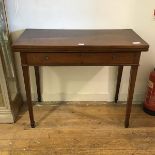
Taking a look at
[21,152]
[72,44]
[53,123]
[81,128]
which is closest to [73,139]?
[81,128]

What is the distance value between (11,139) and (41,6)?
1.12m

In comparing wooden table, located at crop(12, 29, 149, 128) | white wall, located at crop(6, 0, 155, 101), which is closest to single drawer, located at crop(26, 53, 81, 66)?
wooden table, located at crop(12, 29, 149, 128)

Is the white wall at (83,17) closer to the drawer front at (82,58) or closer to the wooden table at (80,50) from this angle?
the wooden table at (80,50)

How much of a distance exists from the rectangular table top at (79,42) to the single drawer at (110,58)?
1.9 inches

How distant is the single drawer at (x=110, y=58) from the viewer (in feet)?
4.75

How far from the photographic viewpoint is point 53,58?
4.79ft

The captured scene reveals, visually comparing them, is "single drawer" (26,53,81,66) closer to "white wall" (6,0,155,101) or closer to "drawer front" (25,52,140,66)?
"drawer front" (25,52,140,66)

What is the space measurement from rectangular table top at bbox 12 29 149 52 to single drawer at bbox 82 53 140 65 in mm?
48

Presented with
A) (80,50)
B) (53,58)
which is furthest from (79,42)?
(53,58)

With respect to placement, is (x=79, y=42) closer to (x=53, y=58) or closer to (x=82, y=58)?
(x=82, y=58)

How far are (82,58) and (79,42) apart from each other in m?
0.11

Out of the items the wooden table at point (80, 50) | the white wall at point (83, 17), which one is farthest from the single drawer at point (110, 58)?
the white wall at point (83, 17)

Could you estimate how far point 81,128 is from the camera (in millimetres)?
1773

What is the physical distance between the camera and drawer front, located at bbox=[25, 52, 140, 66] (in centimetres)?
145
